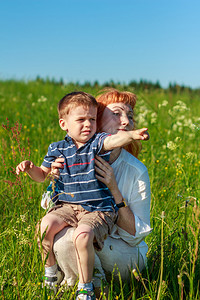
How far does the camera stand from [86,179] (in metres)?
2.33

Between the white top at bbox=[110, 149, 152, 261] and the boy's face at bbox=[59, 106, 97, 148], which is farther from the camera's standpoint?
the white top at bbox=[110, 149, 152, 261]

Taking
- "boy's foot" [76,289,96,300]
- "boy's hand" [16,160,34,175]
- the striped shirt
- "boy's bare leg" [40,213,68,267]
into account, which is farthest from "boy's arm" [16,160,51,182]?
"boy's foot" [76,289,96,300]

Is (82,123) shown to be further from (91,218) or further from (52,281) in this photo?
(52,281)

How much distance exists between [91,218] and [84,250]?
0.20m

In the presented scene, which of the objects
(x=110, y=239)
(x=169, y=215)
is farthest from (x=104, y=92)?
(x=169, y=215)

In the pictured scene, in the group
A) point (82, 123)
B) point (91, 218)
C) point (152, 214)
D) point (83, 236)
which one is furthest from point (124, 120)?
point (152, 214)

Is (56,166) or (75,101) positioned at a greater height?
(75,101)

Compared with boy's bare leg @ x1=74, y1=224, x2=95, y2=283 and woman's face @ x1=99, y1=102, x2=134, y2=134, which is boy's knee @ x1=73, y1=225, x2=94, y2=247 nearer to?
boy's bare leg @ x1=74, y1=224, x2=95, y2=283

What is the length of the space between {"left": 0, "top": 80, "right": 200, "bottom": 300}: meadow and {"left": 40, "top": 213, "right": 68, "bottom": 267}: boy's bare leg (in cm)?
8

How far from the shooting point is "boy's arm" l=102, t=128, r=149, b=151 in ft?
6.75

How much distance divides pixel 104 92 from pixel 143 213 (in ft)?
3.33

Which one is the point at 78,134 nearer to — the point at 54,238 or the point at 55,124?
the point at 54,238

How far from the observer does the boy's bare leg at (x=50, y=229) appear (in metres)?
2.30

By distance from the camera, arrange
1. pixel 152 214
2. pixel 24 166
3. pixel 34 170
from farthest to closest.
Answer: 1. pixel 152 214
2. pixel 34 170
3. pixel 24 166
